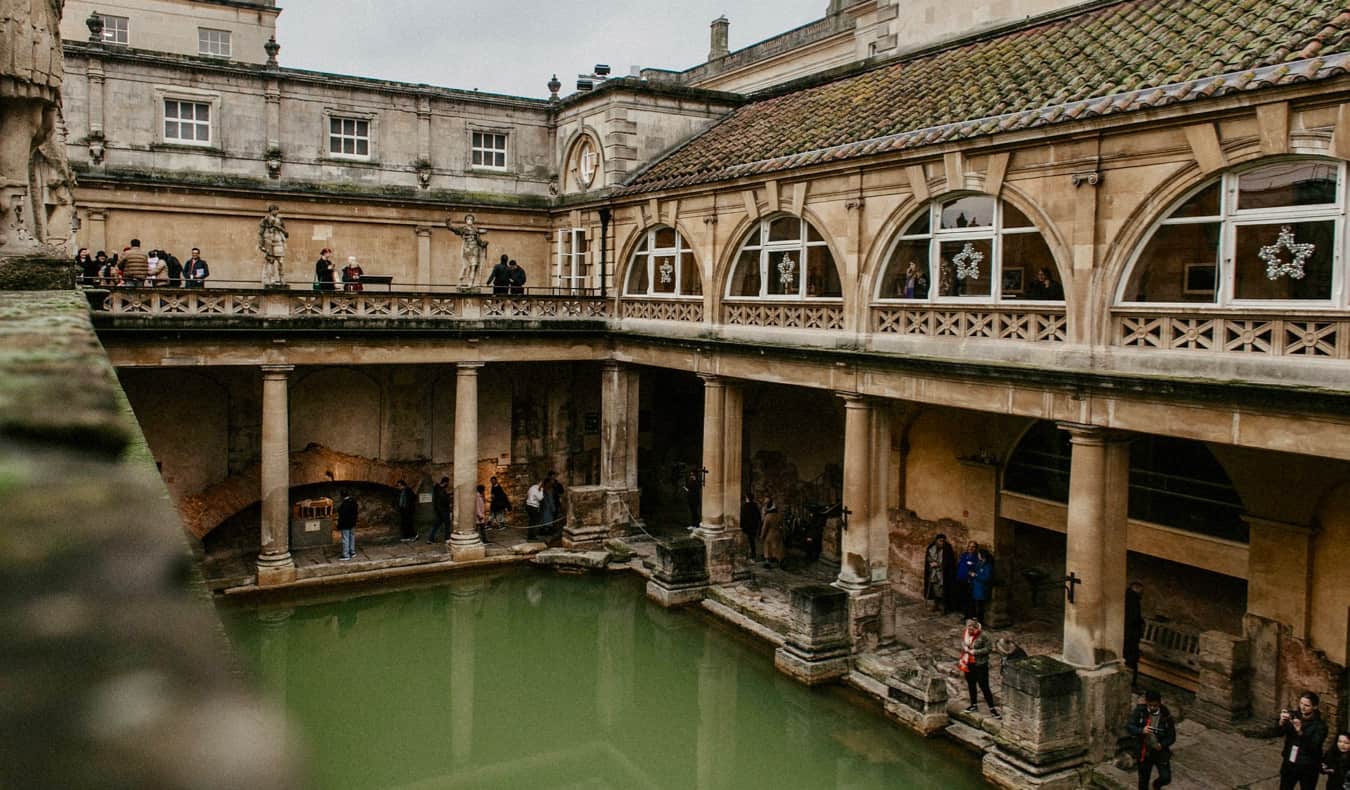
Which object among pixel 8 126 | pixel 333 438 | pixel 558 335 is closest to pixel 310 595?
pixel 333 438

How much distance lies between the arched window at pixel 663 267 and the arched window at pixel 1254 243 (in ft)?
34.9

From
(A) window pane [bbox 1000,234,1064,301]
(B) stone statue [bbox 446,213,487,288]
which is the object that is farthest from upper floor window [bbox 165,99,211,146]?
(A) window pane [bbox 1000,234,1064,301]

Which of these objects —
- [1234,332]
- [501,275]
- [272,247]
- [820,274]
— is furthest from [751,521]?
[1234,332]

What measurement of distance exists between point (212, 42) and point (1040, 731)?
37329 millimetres

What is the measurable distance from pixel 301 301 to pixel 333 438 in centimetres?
570

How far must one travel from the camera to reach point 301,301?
2112cm

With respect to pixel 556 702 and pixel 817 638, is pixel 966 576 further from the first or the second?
pixel 556 702

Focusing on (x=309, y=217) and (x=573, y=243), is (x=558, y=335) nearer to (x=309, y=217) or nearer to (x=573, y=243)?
(x=573, y=243)

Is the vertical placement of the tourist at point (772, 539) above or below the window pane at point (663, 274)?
below

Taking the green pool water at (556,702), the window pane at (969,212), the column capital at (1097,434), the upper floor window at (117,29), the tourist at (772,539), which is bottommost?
the green pool water at (556,702)

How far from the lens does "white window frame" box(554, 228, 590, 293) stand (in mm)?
27156

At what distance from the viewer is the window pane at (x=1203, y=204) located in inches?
482

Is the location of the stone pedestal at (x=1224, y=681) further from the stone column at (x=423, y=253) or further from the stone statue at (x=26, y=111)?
the stone column at (x=423, y=253)

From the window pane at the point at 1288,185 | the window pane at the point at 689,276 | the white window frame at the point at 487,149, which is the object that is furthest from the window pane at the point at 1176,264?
the white window frame at the point at 487,149
